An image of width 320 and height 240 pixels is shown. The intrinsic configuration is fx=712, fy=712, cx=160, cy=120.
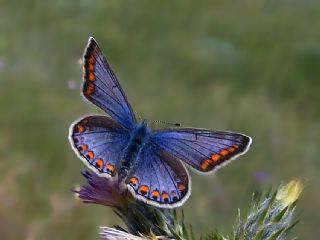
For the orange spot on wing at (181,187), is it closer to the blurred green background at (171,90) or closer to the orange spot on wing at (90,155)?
the orange spot on wing at (90,155)

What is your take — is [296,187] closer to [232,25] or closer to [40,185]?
[40,185]

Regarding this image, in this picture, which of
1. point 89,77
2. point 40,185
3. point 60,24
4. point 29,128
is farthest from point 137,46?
point 89,77

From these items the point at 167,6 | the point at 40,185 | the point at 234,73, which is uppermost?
the point at 167,6

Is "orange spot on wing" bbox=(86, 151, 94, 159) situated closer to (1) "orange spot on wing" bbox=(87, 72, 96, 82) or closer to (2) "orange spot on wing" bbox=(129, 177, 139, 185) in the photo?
(2) "orange spot on wing" bbox=(129, 177, 139, 185)

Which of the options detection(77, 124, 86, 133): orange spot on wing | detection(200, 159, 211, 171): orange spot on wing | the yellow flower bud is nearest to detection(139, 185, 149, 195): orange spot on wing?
detection(200, 159, 211, 171): orange spot on wing

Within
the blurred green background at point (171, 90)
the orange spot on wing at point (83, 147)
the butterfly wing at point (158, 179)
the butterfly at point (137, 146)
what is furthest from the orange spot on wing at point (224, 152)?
the blurred green background at point (171, 90)

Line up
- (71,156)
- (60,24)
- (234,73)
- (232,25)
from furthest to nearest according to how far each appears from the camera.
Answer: (232,25), (60,24), (234,73), (71,156)
